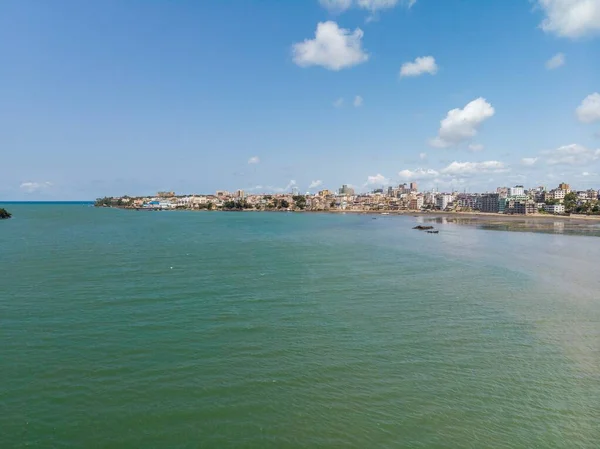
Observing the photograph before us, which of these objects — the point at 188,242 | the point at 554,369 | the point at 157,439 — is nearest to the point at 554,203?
the point at 188,242

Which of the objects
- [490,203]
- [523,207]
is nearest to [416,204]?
[490,203]

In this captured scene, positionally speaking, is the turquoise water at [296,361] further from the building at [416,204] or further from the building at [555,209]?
the building at [416,204]

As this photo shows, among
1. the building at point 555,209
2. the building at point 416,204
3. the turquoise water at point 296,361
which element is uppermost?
the building at point 416,204

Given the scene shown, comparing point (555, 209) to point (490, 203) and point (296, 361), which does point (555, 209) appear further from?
point (296, 361)

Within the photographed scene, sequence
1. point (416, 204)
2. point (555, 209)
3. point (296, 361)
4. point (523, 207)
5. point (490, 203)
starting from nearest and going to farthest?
point (296, 361), point (555, 209), point (523, 207), point (490, 203), point (416, 204)

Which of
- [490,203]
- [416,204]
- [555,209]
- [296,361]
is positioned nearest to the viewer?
[296,361]

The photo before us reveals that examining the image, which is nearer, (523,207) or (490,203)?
(523,207)

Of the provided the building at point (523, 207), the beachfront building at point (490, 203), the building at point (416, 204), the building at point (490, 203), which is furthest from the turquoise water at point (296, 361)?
the building at point (416, 204)
